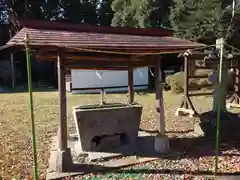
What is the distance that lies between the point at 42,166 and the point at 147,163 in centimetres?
203

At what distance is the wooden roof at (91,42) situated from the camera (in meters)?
4.77

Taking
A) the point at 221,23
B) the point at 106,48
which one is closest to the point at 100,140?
the point at 106,48

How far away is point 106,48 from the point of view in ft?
16.5

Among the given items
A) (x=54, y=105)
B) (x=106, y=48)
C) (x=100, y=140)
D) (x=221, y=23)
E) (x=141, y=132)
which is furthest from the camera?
(x=221, y=23)

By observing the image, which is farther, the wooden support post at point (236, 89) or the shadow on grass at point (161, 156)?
the wooden support post at point (236, 89)

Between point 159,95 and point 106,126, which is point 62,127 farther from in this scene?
point 159,95

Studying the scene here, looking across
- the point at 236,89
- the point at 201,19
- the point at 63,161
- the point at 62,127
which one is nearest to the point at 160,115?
the point at 62,127

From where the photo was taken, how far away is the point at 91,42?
199 inches

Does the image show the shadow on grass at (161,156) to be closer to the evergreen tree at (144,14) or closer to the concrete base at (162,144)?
the concrete base at (162,144)

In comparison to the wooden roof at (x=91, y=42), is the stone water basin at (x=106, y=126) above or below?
below

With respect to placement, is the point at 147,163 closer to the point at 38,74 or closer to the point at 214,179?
the point at 214,179

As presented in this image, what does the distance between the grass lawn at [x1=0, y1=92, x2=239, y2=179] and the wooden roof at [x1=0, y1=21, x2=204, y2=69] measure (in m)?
2.21

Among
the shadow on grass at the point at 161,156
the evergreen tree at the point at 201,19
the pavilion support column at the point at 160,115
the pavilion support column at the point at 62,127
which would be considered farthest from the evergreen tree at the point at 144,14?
the pavilion support column at the point at 62,127

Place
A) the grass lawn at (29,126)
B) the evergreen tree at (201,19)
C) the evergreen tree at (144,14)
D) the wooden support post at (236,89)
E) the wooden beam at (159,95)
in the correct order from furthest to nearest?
the evergreen tree at (144,14)
the evergreen tree at (201,19)
the wooden support post at (236,89)
the wooden beam at (159,95)
the grass lawn at (29,126)
